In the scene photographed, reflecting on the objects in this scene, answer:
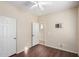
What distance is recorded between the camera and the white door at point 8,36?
5.59ft

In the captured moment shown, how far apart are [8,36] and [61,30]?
1502 mm

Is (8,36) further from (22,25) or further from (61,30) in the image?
(61,30)

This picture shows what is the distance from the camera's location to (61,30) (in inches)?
69.2

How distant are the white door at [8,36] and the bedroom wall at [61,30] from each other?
2.89ft

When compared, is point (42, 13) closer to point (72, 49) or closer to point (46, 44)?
point (46, 44)

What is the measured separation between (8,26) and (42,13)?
1024 mm

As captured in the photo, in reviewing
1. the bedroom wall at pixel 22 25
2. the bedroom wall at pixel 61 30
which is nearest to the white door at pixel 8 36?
the bedroom wall at pixel 22 25

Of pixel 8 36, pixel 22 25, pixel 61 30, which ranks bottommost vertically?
pixel 8 36

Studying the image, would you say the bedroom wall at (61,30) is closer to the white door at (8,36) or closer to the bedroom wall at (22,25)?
the bedroom wall at (22,25)

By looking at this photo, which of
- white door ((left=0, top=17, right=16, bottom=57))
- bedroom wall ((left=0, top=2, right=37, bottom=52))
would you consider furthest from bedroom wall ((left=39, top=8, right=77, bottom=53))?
white door ((left=0, top=17, right=16, bottom=57))

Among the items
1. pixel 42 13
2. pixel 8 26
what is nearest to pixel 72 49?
pixel 42 13

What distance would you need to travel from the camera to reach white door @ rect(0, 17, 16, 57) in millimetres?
1704

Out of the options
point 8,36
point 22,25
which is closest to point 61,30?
point 22,25

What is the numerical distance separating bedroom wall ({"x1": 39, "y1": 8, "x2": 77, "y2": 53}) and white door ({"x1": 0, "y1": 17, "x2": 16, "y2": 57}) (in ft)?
2.89
